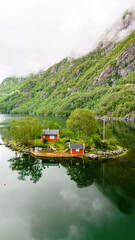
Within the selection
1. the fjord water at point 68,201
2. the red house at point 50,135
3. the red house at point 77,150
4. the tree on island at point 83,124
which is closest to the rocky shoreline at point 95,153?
the red house at point 77,150

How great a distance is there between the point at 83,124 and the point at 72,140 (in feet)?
23.1

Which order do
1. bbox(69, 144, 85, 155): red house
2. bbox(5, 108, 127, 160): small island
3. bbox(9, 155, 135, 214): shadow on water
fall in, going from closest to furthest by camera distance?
1. bbox(9, 155, 135, 214): shadow on water
2. bbox(69, 144, 85, 155): red house
3. bbox(5, 108, 127, 160): small island

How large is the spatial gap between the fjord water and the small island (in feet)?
18.4

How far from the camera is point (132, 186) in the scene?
92.1 ft

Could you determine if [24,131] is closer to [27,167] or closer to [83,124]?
[27,167]

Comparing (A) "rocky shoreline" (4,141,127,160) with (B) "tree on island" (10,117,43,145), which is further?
(B) "tree on island" (10,117,43,145)

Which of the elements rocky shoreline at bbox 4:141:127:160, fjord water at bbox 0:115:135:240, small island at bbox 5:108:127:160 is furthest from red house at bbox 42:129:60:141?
fjord water at bbox 0:115:135:240

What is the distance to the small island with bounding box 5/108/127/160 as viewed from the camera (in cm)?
4528

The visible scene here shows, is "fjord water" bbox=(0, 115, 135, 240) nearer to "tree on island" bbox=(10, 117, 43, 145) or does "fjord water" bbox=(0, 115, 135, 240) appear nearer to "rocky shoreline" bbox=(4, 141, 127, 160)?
"rocky shoreline" bbox=(4, 141, 127, 160)

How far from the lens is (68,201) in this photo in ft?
80.5

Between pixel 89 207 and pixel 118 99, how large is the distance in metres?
155

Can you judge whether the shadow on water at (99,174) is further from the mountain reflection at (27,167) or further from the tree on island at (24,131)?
the tree on island at (24,131)

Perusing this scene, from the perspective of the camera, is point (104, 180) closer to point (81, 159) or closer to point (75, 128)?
point (81, 159)

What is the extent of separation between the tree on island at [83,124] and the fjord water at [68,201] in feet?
55.4
